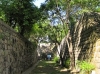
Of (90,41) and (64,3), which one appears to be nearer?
(90,41)

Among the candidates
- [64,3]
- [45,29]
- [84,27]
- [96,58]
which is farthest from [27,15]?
[45,29]

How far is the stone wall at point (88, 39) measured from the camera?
35.1 ft

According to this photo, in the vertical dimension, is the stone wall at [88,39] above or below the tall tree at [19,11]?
below

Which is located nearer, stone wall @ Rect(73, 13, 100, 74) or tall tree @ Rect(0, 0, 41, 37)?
stone wall @ Rect(73, 13, 100, 74)

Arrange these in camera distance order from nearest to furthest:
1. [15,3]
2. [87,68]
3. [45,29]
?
[87,68] < [15,3] < [45,29]

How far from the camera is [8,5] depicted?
13.8m

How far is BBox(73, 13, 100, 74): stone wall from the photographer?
1070cm

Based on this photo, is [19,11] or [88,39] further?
[19,11]

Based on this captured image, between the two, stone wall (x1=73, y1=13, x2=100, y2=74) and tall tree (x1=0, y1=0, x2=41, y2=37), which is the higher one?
tall tree (x1=0, y1=0, x2=41, y2=37)

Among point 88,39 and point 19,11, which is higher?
point 19,11

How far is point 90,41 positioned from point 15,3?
18.3ft

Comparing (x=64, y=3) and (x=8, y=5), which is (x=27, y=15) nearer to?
(x=8, y=5)

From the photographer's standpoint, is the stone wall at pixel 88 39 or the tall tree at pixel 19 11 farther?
the tall tree at pixel 19 11

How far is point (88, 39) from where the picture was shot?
41.6ft
